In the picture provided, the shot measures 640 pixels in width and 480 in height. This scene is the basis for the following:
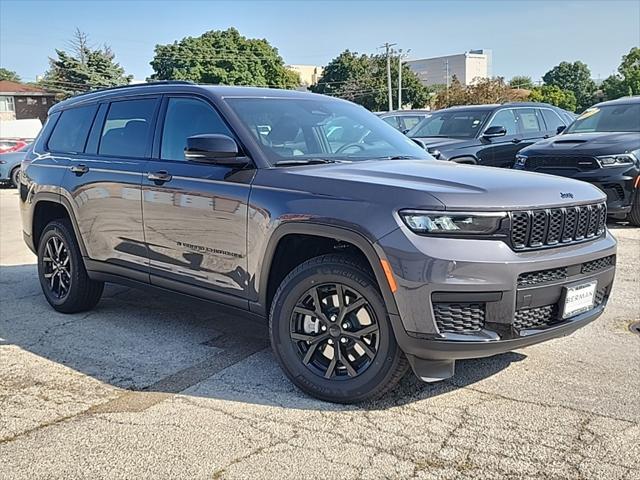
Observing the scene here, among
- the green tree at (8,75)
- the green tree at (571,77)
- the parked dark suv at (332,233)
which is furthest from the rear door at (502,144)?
the green tree at (8,75)

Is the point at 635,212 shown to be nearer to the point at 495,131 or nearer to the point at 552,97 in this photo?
the point at 495,131

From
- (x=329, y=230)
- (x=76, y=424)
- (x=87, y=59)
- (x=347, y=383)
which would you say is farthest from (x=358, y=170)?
(x=87, y=59)

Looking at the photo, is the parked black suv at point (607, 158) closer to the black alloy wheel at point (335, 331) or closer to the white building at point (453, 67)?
the black alloy wheel at point (335, 331)

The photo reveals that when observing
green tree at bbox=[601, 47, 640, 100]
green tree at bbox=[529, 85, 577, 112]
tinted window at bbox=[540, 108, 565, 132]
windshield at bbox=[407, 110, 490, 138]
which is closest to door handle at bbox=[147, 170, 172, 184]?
windshield at bbox=[407, 110, 490, 138]

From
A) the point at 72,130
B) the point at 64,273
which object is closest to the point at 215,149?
the point at 72,130

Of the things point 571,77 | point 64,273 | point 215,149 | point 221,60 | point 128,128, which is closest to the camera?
point 215,149

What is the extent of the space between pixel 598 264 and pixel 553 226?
51 cm

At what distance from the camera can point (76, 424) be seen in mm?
3436

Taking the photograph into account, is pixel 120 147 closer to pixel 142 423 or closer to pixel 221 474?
pixel 142 423

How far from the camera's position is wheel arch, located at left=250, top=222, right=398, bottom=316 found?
3271mm

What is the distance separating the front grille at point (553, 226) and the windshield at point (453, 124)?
23.3ft

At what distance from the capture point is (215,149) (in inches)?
152

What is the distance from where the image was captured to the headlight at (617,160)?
27.7 ft

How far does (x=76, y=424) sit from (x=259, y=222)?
1.50m
